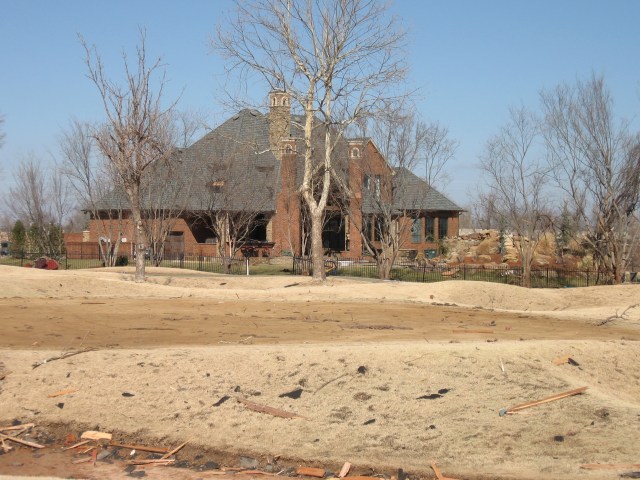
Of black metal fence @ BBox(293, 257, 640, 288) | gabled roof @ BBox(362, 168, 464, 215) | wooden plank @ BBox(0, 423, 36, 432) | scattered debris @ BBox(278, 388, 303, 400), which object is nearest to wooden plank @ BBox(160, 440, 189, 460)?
scattered debris @ BBox(278, 388, 303, 400)

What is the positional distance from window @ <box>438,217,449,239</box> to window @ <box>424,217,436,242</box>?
486 mm

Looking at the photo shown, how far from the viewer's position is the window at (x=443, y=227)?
47.7 meters

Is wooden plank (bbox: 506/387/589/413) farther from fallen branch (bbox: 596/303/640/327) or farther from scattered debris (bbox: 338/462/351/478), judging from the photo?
fallen branch (bbox: 596/303/640/327)

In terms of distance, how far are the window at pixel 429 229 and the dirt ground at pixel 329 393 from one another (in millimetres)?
33498

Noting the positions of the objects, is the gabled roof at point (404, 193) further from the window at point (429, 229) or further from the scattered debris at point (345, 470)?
the scattered debris at point (345, 470)

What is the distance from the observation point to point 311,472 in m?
7.36

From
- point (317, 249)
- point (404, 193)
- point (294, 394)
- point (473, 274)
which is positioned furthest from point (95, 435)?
point (473, 274)

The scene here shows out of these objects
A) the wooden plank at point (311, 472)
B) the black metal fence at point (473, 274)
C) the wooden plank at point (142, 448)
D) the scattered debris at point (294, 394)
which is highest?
the black metal fence at point (473, 274)

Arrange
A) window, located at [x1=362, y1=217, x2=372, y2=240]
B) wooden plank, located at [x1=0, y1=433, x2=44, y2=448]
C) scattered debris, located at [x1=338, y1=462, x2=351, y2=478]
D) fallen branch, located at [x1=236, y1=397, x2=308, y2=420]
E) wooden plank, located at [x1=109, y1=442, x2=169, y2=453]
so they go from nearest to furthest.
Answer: scattered debris, located at [x1=338, y1=462, x2=351, y2=478] < wooden plank, located at [x1=109, y1=442, x2=169, y2=453] < wooden plank, located at [x1=0, y1=433, x2=44, y2=448] < fallen branch, located at [x1=236, y1=397, x2=308, y2=420] < window, located at [x1=362, y1=217, x2=372, y2=240]

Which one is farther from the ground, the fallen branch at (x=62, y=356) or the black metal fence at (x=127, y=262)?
the black metal fence at (x=127, y=262)

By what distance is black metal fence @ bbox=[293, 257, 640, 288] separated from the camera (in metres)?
30.1

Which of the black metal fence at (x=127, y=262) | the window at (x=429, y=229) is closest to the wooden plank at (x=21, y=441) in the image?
the black metal fence at (x=127, y=262)

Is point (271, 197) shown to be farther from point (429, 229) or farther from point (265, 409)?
point (265, 409)

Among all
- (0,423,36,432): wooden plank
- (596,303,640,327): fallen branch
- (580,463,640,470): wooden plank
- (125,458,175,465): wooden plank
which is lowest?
(125,458,175,465): wooden plank
